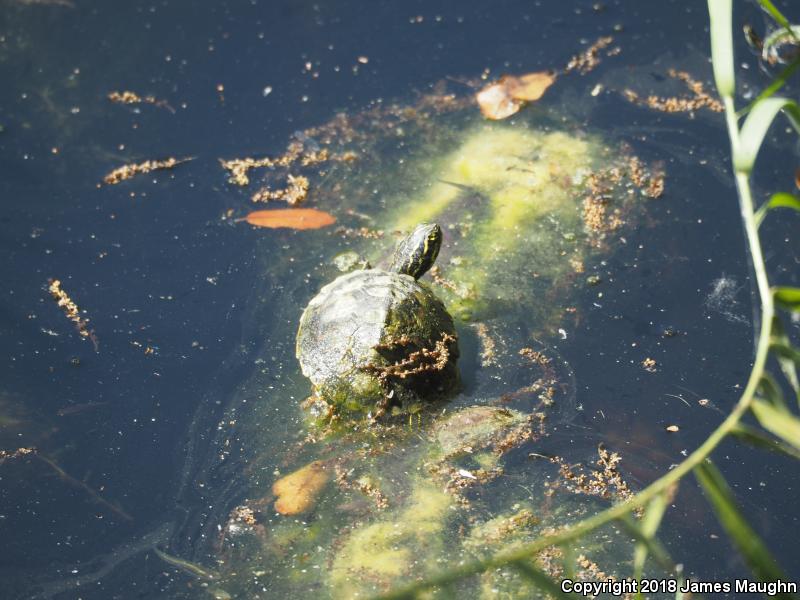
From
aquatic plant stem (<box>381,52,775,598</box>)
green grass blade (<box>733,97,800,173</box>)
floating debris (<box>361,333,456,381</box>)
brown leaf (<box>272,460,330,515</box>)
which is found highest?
green grass blade (<box>733,97,800,173</box>)

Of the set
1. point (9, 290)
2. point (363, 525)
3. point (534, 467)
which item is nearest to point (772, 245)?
point (534, 467)

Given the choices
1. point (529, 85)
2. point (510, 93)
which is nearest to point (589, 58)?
point (529, 85)

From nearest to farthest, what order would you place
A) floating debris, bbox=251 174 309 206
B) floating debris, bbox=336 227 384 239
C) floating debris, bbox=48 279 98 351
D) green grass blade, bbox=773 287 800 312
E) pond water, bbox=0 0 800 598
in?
green grass blade, bbox=773 287 800 312 < pond water, bbox=0 0 800 598 < floating debris, bbox=48 279 98 351 < floating debris, bbox=336 227 384 239 < floating debris, bbox=251 174 309 206

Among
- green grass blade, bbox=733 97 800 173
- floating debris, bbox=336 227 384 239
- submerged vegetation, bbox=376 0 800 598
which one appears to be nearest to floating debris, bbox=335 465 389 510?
floating debris, bbox=336 227 384 239

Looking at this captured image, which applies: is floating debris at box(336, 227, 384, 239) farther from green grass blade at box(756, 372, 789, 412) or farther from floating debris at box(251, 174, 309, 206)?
green grass blade at box(756, 372, 789, 412)

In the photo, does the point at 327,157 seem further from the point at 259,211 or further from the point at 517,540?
the point at 517,540
